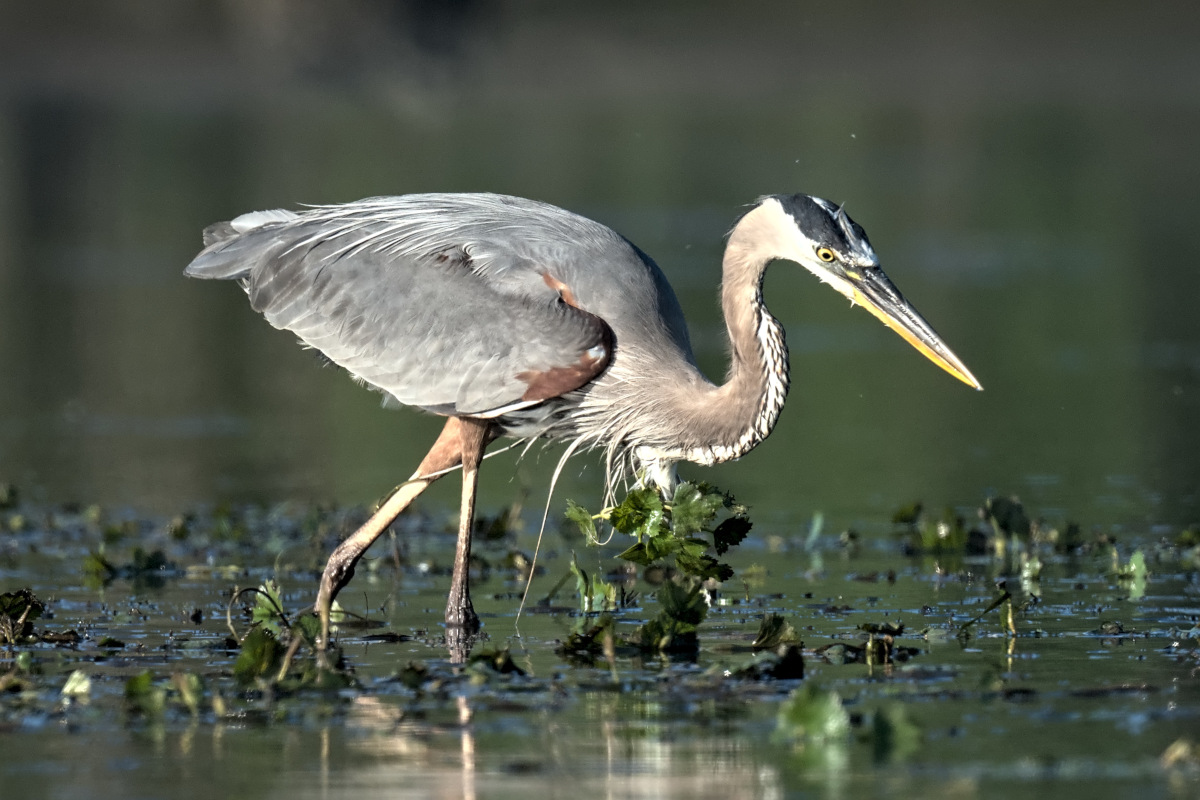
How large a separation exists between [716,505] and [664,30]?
34920mm

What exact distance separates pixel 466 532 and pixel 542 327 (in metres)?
0.80


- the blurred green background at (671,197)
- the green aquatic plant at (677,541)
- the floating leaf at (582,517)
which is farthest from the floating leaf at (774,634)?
the blurred green background at (671,197)

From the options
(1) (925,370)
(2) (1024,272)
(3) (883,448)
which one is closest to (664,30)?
→ (2) (1024,272)

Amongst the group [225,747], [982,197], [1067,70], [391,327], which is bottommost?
[225,747]

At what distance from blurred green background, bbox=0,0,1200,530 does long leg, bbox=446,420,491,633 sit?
2.50 metres

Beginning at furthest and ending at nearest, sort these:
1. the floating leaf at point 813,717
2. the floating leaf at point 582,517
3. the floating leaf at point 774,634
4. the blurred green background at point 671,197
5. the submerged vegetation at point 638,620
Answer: the blurred green background at point 671,197, the floating leaf at point 582,517, the floating leaf at point 774,634, the submerged vegetation at point 638,620, the floating leaf at point 813,717

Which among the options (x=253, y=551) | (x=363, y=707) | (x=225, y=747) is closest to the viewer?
(x=225, y=747)

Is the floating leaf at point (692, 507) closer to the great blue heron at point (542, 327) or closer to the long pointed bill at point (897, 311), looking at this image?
the great blue heron at point (542, 327)

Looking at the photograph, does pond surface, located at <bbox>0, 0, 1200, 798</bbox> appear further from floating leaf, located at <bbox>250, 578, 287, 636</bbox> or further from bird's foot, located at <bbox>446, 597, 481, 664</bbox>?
floating leaf, located at <bbox>250, 578, 287, 636</bbox>

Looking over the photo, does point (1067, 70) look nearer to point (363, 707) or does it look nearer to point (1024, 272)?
point (1024, 272)

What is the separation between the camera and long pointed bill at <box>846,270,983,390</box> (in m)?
7.46

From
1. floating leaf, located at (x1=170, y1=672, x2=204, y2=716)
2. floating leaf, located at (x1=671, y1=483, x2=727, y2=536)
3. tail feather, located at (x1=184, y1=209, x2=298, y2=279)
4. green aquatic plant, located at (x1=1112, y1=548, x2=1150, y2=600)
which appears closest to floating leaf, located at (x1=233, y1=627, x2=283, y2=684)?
floating leaf, located at (x1=170, y1=672, x2=204, y2=716)

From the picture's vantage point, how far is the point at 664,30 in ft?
135

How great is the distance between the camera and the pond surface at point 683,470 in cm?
565
